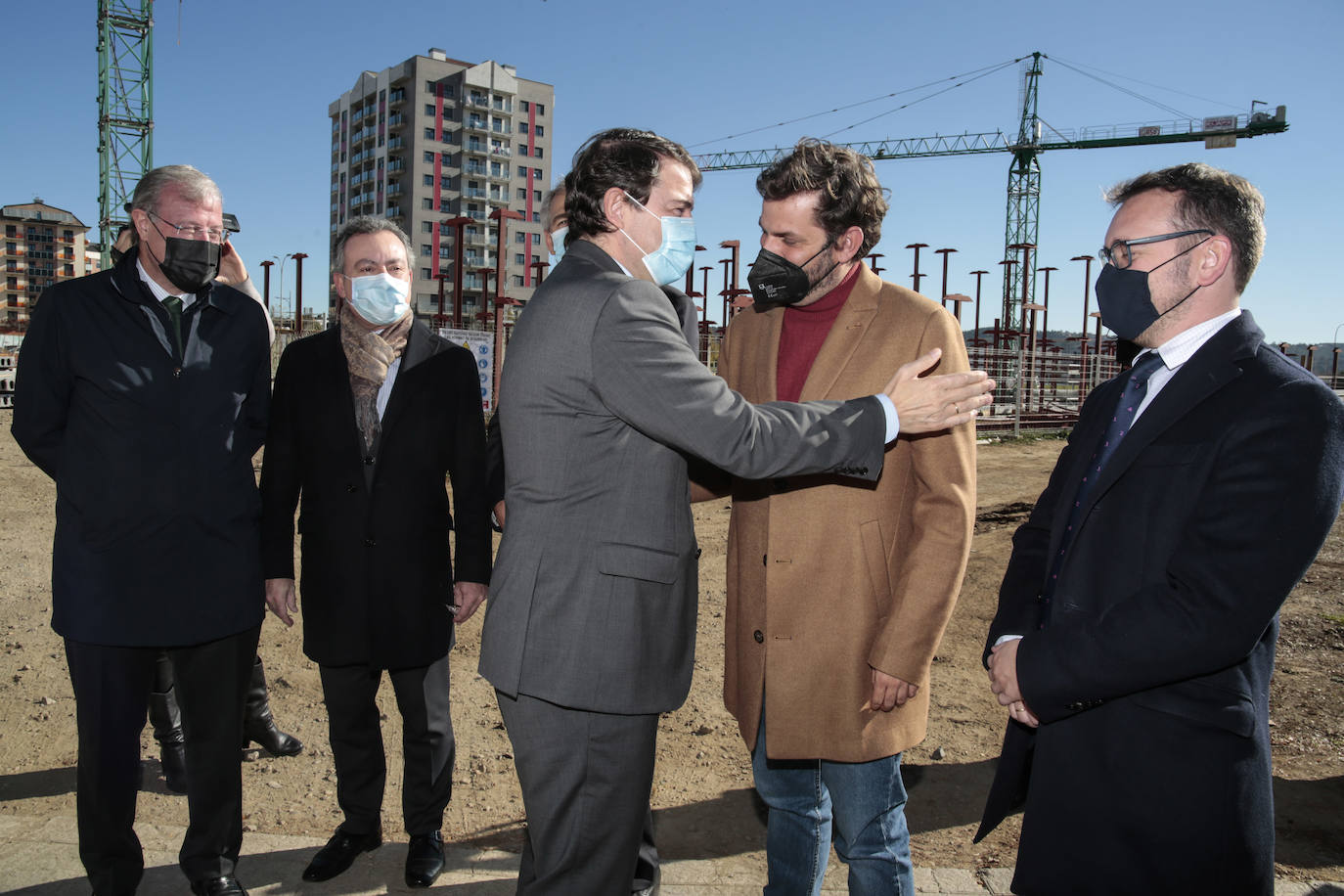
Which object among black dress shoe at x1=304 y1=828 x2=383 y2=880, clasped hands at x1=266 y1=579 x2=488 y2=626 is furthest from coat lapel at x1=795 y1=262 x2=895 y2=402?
black dress shoe at x1=304 y1=828 x2=383 y2=880

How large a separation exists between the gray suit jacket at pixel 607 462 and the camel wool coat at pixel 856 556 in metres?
A: 0.26

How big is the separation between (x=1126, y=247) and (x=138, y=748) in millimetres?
2892

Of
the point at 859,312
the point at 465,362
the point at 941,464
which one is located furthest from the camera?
the point at 465,362

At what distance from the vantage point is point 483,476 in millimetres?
3008

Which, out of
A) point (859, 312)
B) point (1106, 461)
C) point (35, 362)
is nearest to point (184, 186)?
point (35, 362)

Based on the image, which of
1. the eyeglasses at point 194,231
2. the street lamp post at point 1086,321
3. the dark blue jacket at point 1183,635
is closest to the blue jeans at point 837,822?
the dark blue jacket at point 1183,635

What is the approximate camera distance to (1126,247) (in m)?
1.80

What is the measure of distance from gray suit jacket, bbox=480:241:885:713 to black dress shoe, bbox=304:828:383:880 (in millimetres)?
1428

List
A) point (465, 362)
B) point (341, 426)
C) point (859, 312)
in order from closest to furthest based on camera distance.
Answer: point (859, 312) < point (341, 426) < point (465, 362)

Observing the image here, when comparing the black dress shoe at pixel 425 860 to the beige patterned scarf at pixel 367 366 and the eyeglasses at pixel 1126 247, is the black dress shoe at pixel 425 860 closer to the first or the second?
the beige patterned scarf at pixel 367 366

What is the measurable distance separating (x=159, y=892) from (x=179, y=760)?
108cm

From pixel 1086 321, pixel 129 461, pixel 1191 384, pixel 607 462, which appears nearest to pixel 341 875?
pixel 129 461

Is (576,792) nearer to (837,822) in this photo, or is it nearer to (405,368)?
(837,822)

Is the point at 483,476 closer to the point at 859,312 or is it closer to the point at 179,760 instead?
the point at 859,312
